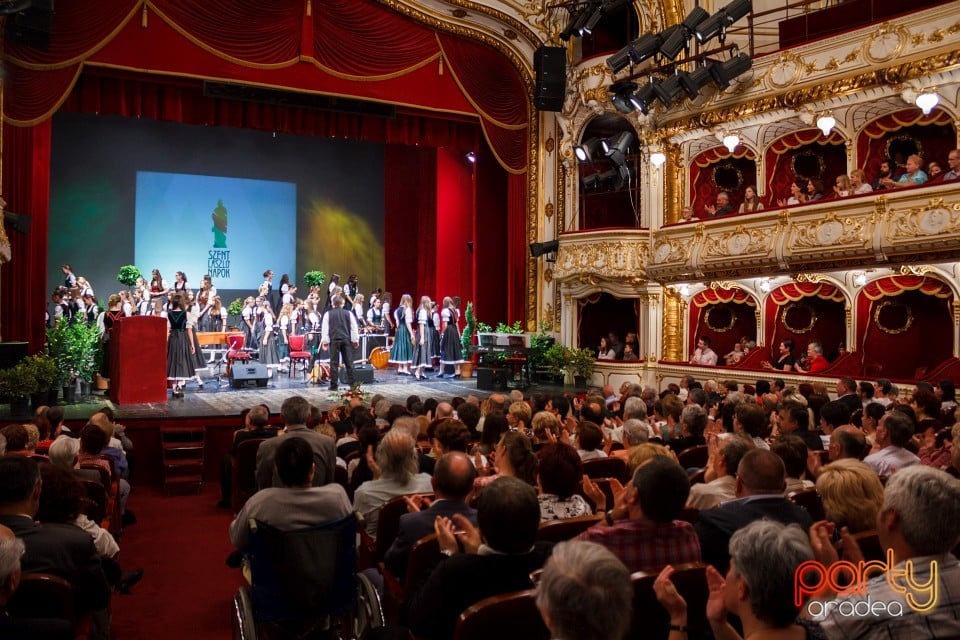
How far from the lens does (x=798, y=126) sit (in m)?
11.8

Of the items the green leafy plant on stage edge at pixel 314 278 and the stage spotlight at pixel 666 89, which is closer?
the stage spotlight at pixel 666 89

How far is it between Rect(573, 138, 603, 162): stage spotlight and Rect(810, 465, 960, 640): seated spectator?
36.9ft

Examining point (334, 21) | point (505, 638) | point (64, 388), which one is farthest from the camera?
point (334, 21)

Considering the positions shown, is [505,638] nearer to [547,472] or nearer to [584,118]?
[547,472]

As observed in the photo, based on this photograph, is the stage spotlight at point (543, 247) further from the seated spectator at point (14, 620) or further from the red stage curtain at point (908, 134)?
the seated spectator at point (14, 620)

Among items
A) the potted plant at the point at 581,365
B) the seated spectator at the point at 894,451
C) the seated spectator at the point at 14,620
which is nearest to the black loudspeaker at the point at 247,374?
the potted plant at the point at 581,365

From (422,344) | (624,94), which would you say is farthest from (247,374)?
(624,94)

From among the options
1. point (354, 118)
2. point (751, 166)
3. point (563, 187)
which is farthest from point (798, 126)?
point (354, 118)

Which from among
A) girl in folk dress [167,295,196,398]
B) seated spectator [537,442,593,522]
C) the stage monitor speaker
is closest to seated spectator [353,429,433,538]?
seated spectator [537,442,593,522]

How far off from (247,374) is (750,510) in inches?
382

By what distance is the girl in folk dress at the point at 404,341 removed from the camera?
14.1m

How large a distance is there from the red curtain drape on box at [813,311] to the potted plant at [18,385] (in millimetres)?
10437

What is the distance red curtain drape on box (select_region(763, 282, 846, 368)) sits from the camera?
38.7 ft

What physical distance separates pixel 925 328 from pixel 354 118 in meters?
9.35
